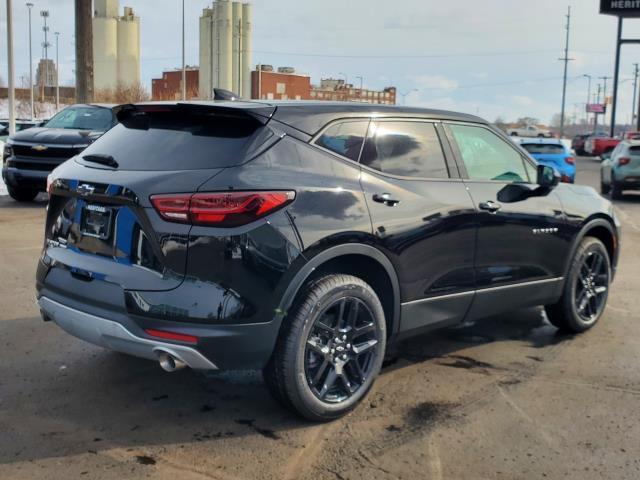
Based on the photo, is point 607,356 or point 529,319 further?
point 529,319

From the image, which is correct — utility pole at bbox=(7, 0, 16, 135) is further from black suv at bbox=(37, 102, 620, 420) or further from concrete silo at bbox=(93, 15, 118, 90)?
concrete silo at bbox=(93, 15, 118, 90)

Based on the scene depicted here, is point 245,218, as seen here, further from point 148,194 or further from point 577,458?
point 577,458

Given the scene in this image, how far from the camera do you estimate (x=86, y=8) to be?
1734cm

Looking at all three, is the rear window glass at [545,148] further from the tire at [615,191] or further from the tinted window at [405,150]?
the tinted window at [405,150]

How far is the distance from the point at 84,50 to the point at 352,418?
1567cm

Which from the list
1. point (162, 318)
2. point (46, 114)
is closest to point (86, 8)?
point (162, 318)

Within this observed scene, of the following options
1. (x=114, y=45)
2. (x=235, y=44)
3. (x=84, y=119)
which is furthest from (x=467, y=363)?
(x=114, y=45)

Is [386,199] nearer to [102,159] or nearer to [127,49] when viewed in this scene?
[102,159]

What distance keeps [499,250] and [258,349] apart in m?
2.08

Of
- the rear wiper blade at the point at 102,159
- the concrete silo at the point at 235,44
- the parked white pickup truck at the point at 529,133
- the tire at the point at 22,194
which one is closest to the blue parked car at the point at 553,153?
the tire at the point at 22,194

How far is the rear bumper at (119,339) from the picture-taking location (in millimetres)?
3500

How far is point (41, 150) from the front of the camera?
475 inches

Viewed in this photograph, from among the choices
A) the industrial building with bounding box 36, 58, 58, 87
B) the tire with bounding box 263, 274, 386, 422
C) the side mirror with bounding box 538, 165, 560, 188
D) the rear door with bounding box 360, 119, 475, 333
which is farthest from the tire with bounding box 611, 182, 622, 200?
the industrial building with bounding box 36, 58, 58, 87

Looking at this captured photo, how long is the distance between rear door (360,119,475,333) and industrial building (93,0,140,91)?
3009 inches
